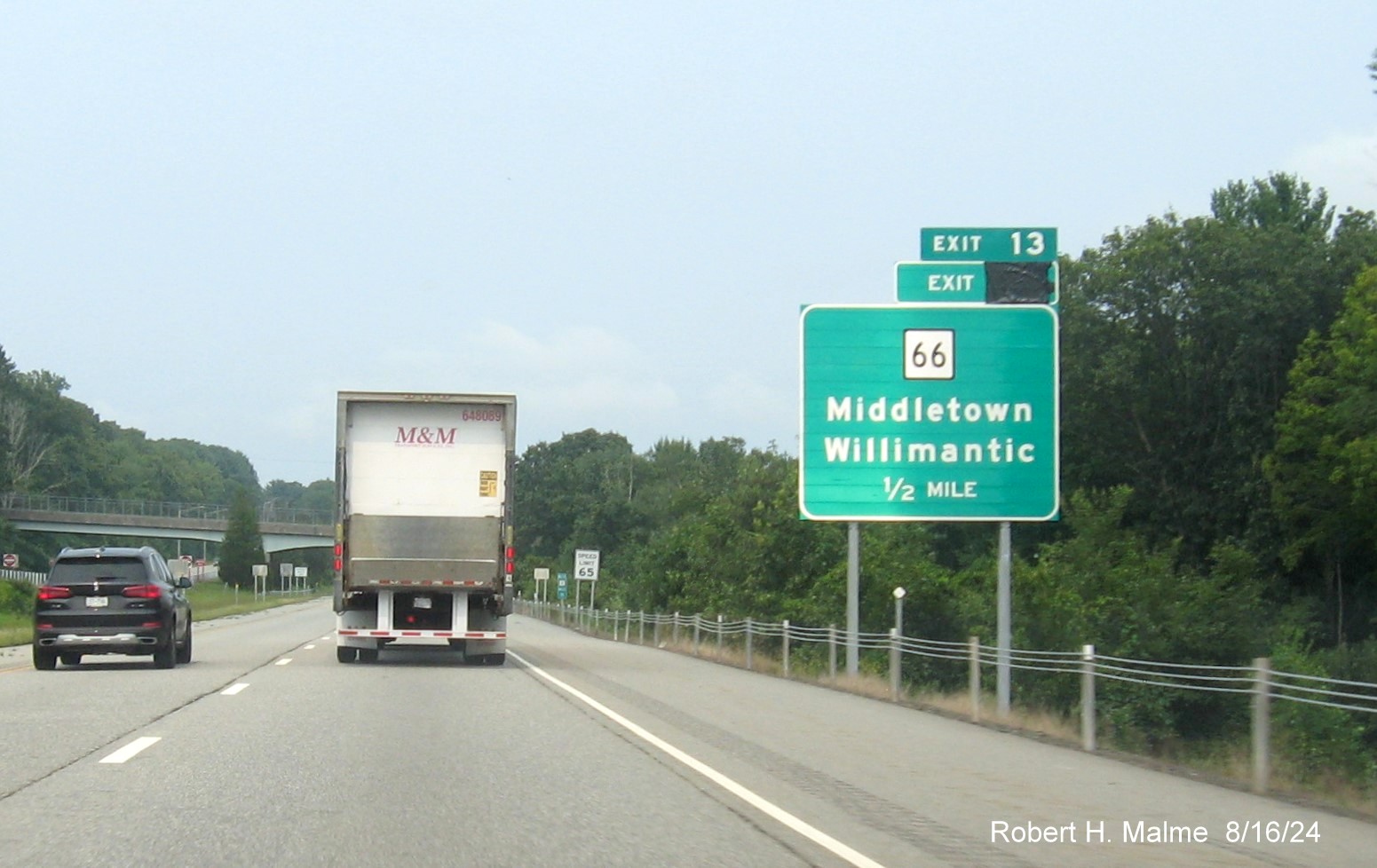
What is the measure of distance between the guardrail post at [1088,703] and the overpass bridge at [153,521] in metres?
94.0

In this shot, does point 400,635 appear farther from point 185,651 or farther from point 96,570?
point 96,570

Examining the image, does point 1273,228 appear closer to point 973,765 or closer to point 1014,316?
point 1014,316

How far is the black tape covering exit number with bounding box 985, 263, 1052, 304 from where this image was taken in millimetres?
21469

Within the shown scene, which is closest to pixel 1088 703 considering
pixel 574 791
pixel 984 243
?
pixel 574 791

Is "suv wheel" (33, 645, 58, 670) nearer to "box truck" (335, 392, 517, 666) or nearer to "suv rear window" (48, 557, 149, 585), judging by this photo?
"suv rear window" (48, 557, 149, 585)

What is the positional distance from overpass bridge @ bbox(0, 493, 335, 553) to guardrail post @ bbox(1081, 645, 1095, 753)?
308ft

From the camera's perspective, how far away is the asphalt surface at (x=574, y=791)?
853 cm

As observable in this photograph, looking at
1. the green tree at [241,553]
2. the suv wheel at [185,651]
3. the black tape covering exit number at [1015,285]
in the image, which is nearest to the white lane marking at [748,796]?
the black tape covering exit number at [1015,285]

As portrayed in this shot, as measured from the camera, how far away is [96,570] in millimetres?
23312

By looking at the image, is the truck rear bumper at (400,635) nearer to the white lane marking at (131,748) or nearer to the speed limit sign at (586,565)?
the white lane marking at (131,748)

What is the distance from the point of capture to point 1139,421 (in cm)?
5988

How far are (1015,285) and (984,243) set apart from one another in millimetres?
1508

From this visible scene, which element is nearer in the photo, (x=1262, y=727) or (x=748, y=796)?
(x=748, y=796)

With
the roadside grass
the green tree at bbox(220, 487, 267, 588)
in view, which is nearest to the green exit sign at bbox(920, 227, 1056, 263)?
the roadside grass
